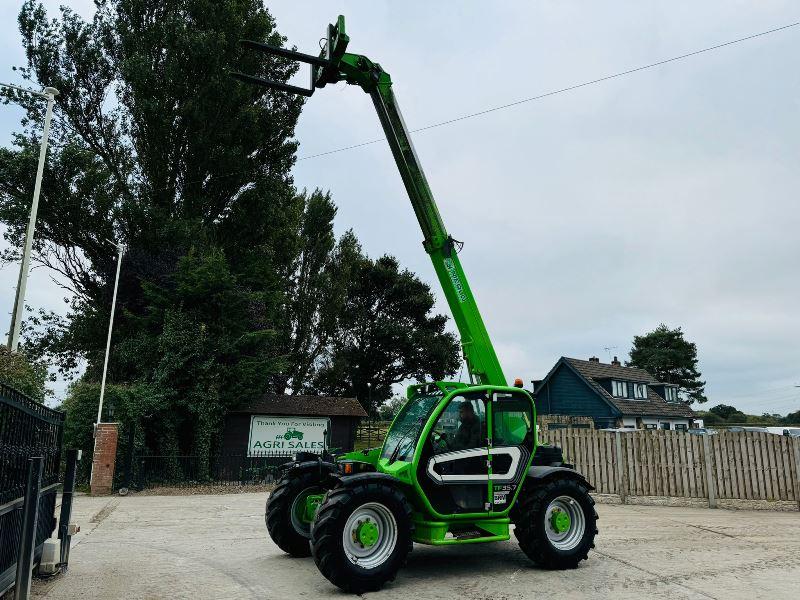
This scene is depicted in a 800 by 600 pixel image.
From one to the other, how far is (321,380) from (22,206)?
64.5 ft

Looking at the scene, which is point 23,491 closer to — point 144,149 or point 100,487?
point 100,487

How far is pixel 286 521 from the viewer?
6.78m

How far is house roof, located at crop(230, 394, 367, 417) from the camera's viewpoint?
18812 millimetres

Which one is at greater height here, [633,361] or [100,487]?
[633,361]

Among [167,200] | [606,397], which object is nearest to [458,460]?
[167,200]

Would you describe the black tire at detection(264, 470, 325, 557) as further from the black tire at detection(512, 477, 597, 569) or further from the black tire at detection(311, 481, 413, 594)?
the black tire at detection(512, 477, 597, 569)

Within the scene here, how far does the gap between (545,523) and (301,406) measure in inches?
567

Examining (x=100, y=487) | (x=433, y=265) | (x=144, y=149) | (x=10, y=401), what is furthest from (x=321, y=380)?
(x=10, y=401)

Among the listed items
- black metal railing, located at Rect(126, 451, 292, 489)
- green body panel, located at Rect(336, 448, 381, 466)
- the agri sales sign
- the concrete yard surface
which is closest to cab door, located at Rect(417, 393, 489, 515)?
the concrete yard surface

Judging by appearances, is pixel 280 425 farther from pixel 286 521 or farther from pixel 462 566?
pixel 462 566

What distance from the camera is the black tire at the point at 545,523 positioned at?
6281 millimetres

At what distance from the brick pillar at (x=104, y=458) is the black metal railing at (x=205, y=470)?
751mm

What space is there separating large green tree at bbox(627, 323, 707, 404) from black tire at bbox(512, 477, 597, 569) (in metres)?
69.2

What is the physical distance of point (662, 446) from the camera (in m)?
12.4
